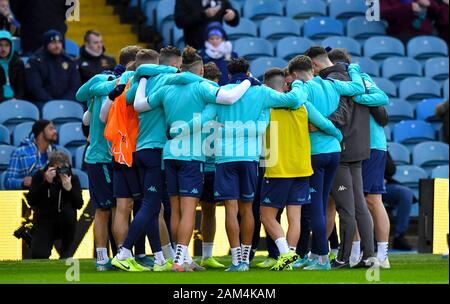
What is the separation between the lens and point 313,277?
12602mm

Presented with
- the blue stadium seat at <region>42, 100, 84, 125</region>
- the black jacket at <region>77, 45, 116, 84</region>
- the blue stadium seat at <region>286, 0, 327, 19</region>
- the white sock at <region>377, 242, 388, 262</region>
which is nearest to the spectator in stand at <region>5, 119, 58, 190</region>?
the blue stadium seat at <region>42, 100, 84, 125</region>

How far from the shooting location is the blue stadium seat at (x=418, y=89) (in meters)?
21.8

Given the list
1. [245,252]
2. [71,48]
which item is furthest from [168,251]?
[71,48]

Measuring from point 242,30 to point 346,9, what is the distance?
208cm

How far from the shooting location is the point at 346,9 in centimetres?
2294

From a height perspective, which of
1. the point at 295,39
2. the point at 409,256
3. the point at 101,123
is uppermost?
the point at 295,39

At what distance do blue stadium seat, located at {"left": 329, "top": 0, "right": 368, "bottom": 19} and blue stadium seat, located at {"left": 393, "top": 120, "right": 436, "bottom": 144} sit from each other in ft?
8.71

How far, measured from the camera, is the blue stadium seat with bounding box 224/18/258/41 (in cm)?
2197

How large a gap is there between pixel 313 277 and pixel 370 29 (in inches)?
427

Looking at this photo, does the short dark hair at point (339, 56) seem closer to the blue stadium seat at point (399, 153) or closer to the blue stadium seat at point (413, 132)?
the blue stadium seat at point (399, 153)

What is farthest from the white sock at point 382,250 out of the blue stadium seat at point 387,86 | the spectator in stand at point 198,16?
the blue stadium seat at point 387,86
